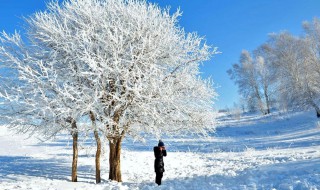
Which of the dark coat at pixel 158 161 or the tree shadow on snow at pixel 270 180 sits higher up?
the dark coat at pixel 158 161

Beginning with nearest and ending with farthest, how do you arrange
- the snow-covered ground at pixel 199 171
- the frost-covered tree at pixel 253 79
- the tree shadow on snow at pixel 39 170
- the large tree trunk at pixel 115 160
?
the snow-covered ground at pixel 199 171 → the large tree trunk at pixel 115 160 → the tree shadow on snow at pixel 39 170 → the frost-covered tree at pixel 253 79

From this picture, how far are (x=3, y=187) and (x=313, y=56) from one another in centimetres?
2639

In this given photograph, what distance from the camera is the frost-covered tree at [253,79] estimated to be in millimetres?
38844

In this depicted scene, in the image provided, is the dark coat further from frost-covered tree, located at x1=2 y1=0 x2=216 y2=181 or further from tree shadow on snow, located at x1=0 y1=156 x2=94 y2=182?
tree shadow on snow, located at x1=0 y1=156 x2=94 y2=182

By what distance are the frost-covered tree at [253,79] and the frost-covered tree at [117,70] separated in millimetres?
29807

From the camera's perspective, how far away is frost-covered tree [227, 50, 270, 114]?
1529 inches

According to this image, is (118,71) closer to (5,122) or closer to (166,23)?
(166,23)

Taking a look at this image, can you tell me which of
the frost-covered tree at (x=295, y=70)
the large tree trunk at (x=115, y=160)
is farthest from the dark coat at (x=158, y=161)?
the frost-covered tree at (x=295, y=70)

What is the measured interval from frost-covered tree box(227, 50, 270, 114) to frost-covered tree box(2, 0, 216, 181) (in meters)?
29.8

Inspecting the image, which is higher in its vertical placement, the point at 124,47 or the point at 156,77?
the point at 124,47

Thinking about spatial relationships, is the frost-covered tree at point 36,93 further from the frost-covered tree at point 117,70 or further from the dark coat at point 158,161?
the dark coat at point 158,161

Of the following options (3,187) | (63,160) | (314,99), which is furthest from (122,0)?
(314,99)

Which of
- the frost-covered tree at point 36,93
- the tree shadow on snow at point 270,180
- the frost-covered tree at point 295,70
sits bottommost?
the tree shadow on snow at point 270,180

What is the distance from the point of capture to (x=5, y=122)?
1036 centimetres
